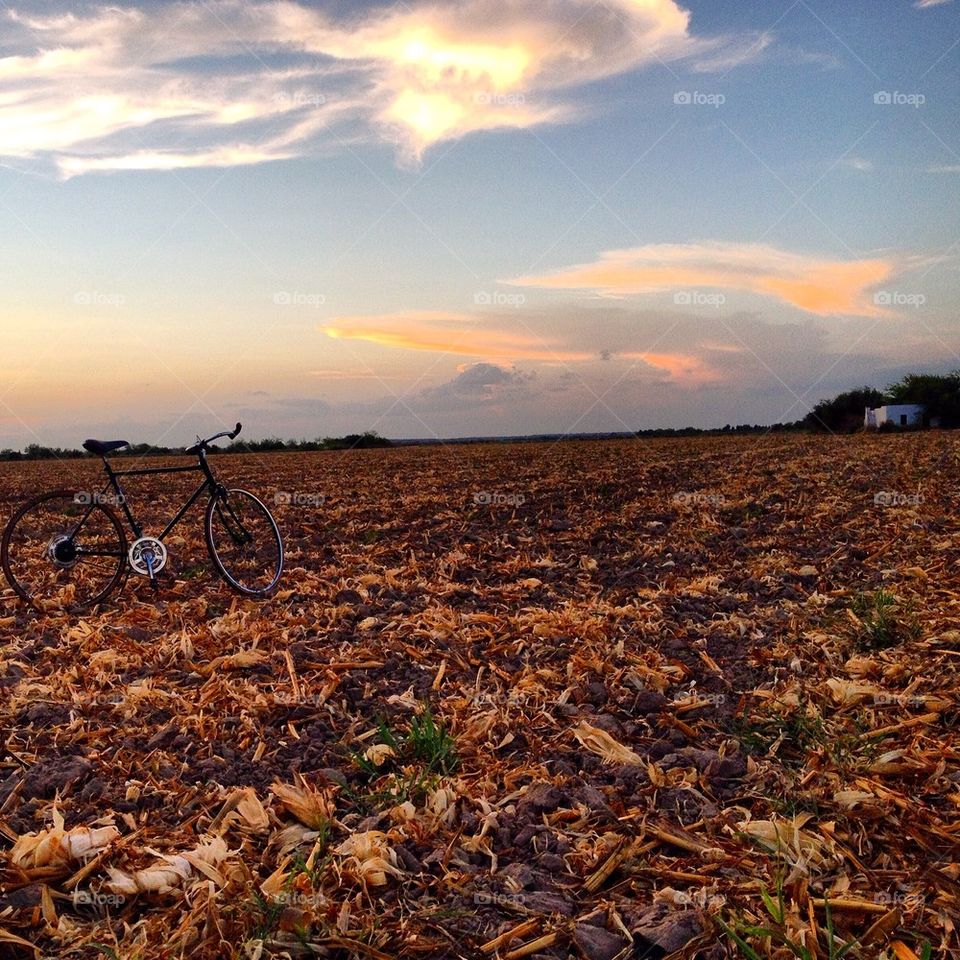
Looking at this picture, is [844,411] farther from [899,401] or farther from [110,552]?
[110,552]

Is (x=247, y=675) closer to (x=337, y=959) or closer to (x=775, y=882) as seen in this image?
→ (x=337, y=959)

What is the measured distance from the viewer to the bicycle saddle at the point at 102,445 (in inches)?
316

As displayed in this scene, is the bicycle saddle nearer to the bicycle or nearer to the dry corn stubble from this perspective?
the bicycle

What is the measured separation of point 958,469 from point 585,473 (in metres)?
7.53

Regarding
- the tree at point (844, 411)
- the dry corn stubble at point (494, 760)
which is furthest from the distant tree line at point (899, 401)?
the dry corn stubble at point (494, 760)

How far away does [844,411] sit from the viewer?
7631 centimetres

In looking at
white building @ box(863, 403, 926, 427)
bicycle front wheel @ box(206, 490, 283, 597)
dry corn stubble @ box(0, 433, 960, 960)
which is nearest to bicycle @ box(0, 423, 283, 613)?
bicycle front wheel @ box(206, 490, 283, 597)

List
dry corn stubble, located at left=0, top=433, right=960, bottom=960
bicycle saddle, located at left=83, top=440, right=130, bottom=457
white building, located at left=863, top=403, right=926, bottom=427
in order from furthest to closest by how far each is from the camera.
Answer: white building, located at left=863, top=403, right=926, bottom=427, bicycle saddle, located at left=83, top=440, right=130, bottom=457, dry corn stubble, located at left=0, top=433, right=960, bottom=960

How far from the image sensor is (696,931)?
11.0ft

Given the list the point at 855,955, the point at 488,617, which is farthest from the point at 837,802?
the point at 488,617

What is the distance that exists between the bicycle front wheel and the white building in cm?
6632

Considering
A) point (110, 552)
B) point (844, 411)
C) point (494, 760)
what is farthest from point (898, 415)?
point (494, 760)

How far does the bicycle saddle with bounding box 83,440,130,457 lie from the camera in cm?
802

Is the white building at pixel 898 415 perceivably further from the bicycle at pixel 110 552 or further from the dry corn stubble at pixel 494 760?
the bicycle at pixel 110 552
